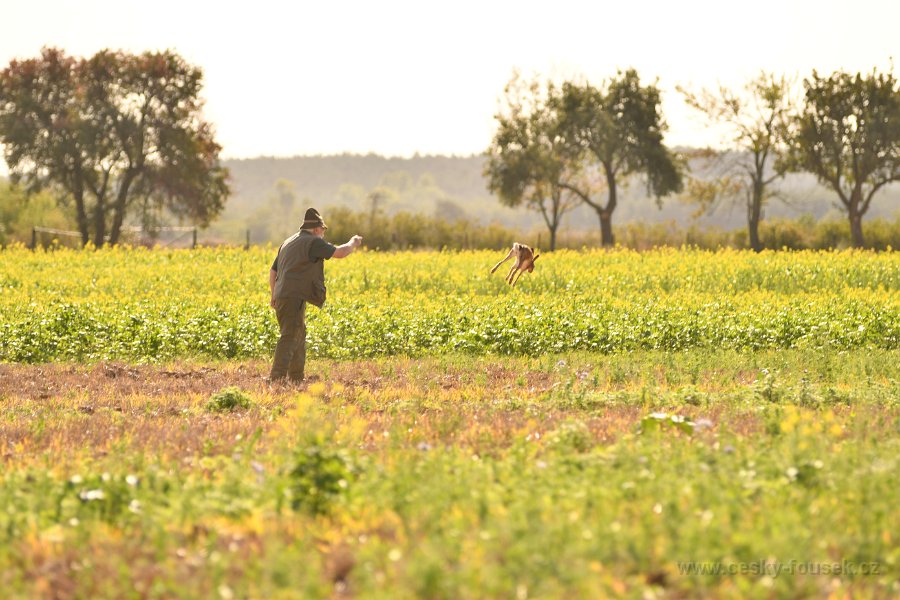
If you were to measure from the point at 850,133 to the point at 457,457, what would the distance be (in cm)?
5487

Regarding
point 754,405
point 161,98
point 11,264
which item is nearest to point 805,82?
point 161,98

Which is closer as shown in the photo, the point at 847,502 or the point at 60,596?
the point at 60,596

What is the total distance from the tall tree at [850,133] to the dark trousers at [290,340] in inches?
1877

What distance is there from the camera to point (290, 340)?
13.4 metres

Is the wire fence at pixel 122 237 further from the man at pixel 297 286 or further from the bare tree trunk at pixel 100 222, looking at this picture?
the man at pixel 297 286

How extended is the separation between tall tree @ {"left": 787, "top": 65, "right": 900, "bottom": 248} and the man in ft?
156

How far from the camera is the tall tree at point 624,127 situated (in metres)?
58.9

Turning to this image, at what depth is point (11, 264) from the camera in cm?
3103

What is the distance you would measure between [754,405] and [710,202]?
5137cm

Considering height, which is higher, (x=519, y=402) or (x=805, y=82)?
(x=805, y=82)

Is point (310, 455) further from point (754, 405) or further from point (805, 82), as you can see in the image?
point (805, 82)

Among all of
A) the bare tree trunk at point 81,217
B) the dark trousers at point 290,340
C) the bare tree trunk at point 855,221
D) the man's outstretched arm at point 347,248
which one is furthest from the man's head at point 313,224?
the bare tree trunk at point 855,221

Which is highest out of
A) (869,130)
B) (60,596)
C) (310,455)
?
(869,130)

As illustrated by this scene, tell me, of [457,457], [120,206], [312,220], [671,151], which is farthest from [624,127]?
[457,457]
